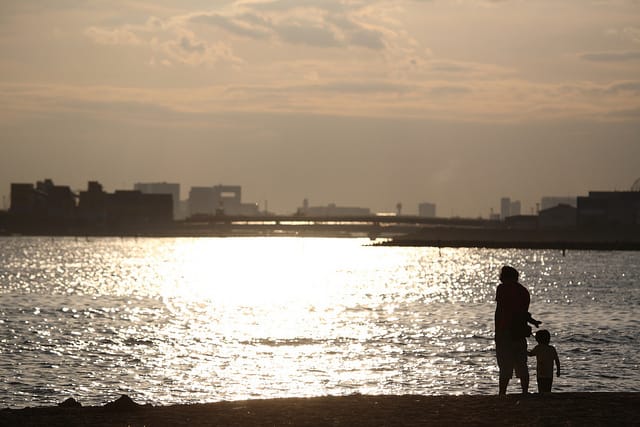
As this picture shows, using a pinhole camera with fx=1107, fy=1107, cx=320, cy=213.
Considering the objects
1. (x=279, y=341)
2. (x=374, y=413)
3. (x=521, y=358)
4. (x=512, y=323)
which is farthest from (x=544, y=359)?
(x=279, y=341)

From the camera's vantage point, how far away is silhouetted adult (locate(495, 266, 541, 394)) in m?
20.3

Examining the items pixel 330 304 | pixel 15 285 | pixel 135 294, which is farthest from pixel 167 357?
pixel 15 285

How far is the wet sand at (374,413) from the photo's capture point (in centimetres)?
1853

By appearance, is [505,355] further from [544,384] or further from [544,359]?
→ [544,384]

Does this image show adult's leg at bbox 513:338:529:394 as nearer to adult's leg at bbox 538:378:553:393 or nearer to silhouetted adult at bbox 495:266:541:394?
silhouetted adult at bbox 495:266:541:394

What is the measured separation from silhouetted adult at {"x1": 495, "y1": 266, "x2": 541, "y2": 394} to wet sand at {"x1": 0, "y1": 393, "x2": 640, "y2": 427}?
0.64 meters

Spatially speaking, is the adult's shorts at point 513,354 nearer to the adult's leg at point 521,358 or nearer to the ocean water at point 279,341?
the adult's leg at point 521,358

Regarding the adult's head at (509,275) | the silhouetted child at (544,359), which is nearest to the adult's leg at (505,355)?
the silhouetted child at (544,359)

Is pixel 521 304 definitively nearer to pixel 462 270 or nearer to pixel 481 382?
pixel 481 382

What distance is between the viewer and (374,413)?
19609mm

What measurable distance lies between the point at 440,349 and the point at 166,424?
26.0 metres

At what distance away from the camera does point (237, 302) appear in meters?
78.7

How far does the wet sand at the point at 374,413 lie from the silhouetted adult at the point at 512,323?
639mm

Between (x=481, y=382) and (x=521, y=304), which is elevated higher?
(x=521, y=304)
